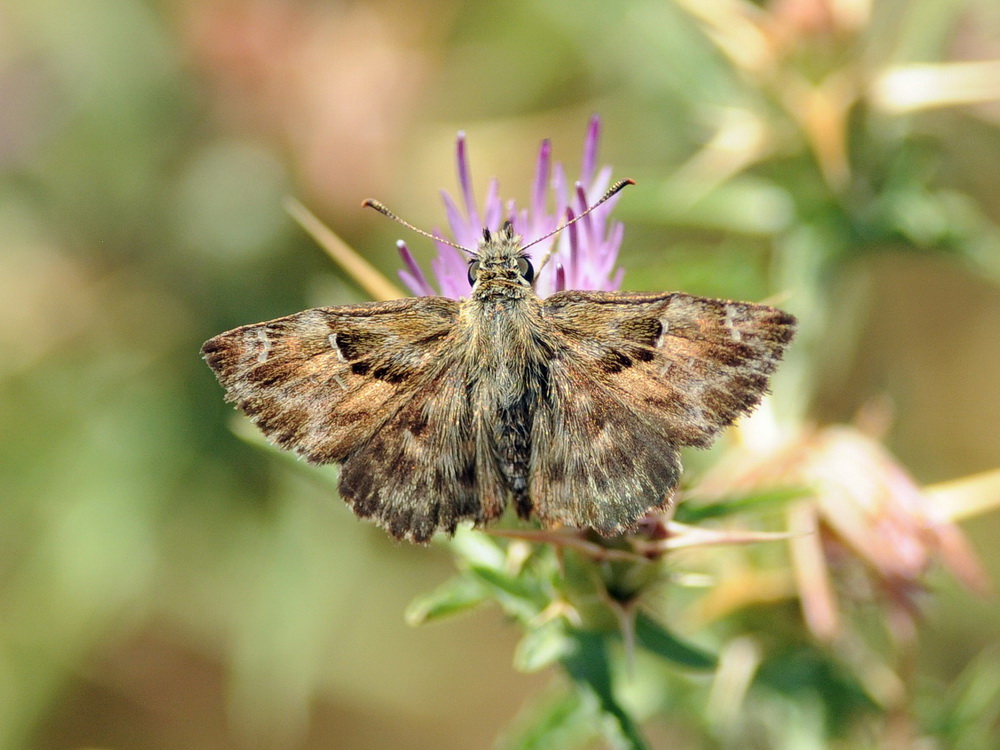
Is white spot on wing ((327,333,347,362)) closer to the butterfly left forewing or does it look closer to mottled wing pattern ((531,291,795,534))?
the butterfly left forewing

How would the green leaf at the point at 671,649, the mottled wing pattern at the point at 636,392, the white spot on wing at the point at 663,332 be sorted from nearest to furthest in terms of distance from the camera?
the mottled wing pattern at the point at 636,392
the white spot on wing at the point at 663,332
the green leaf at the point at 671,649

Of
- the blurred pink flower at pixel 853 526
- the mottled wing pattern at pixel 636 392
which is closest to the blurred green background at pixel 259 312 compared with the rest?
the blurred pink flower at pixel 853 526

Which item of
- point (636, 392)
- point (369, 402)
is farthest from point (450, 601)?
point (636, 392)

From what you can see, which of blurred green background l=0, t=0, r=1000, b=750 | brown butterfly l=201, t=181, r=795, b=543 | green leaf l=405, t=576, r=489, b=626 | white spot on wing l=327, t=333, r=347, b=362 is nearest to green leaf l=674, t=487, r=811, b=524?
brown butterfly l=201, t=181, r=795, b=543

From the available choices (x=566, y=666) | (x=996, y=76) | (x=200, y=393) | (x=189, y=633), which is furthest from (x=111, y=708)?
(x=996, y=76)

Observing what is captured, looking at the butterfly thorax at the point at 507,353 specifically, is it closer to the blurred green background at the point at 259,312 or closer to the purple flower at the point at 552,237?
the purple flower at the point at 552,237

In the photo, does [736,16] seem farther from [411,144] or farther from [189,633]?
[189,633]
